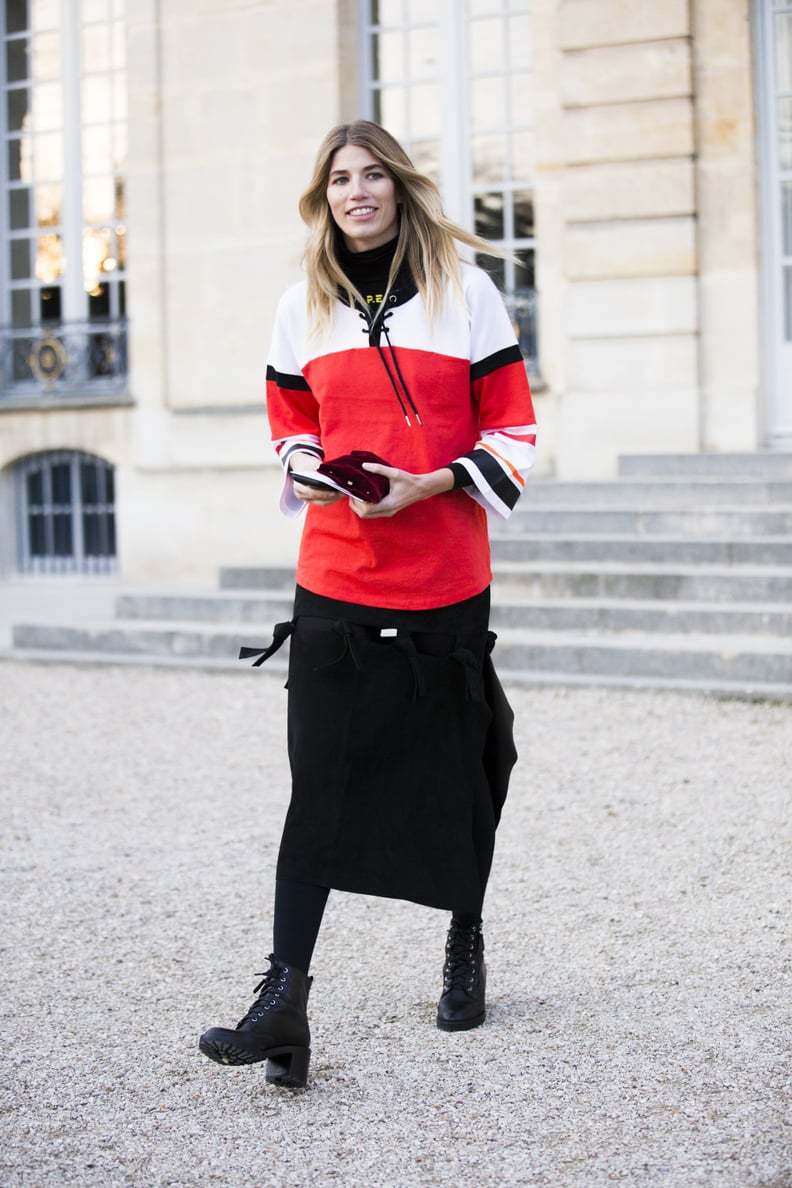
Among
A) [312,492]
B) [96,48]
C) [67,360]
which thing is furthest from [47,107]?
[312,492]

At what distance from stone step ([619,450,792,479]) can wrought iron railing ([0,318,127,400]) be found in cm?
443

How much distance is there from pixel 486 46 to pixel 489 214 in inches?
47.7

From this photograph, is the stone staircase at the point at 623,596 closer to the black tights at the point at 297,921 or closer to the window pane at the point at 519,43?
the window pane at the point at 519,43

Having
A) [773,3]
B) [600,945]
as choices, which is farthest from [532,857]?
[773,3]

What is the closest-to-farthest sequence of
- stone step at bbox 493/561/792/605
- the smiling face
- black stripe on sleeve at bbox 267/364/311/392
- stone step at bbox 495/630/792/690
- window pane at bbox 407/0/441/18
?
the smiling face < black stripe on sleeve at bbox 267/364/311/392 < stone step at bbox 495/630/792/690 < stone step at bbox 493/561/792/605 < window pane at bbox 407/0/441/18

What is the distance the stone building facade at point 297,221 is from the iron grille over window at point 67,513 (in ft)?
0.06

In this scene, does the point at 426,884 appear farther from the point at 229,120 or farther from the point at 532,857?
the point at 229,120

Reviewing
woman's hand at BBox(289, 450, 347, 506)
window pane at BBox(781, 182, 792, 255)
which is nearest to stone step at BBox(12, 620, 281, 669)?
window pane at BBox(781, 182, 792, 255)

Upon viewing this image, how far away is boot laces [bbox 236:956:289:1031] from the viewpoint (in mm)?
2721

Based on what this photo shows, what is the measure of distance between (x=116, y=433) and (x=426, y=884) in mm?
9017

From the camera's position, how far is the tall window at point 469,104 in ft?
35.2

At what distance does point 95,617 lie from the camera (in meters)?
9.27

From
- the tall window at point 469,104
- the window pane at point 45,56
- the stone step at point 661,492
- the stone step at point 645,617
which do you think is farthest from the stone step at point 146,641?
the window pane at point 45,56

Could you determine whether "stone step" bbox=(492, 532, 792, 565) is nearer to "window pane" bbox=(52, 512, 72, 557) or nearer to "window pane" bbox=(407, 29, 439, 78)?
"window pane" bbox=(407, 29, 439, 78)
